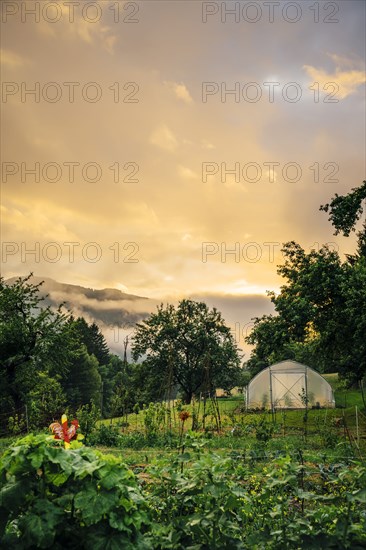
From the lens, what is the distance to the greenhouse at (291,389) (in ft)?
104

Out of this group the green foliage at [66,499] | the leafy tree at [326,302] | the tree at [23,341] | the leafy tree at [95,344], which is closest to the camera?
the green foliage at [66,499]

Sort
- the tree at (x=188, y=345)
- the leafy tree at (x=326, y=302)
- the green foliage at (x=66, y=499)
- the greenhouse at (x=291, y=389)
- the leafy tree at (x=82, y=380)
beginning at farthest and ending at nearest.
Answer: the leafy tree at (x=82, y=380) < the tree at (x=188, y=345) < the greenhouse at (x=291, y=389) < the leafy tree at (x=326, y=302) < the green foliage at (x=66, y=499)

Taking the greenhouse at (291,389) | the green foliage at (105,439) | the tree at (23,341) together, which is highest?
the tree at (23,341)

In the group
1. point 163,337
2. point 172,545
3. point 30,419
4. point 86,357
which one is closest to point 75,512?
point 172,545

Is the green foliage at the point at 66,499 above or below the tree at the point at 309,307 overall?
below

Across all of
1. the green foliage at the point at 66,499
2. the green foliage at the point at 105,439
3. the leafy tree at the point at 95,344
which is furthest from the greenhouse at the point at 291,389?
the leafy tree at the point at 95,344

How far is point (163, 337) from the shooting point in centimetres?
4919

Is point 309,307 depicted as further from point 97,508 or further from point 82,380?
point 82,380

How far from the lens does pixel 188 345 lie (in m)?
50.1

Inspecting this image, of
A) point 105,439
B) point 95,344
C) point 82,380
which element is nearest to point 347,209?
point 105,439

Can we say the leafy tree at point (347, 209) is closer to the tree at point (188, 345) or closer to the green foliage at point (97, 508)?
the green foliage at point (97, 508)

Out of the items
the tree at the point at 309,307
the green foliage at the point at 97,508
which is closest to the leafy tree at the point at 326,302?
the tree at the point at 309,307

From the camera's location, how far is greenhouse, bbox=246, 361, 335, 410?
31609 millimetres

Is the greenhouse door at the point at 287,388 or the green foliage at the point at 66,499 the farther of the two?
the greenhouse door at the point at 287,388
